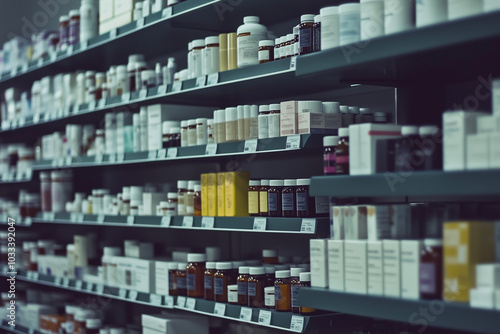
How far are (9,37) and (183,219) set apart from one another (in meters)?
4.15

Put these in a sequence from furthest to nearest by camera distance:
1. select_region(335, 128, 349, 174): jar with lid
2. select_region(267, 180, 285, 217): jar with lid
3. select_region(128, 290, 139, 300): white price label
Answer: select_region(128, 290, 139, 300): white price label < select_region(267, 180, 285, 217): jar with lid < select_region(335, 128, 349, 174): jar with lid

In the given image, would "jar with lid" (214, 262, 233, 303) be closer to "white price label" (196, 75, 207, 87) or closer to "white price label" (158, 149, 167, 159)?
"white price label" (158, 149, 167, 159)

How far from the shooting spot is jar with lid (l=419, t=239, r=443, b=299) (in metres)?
2.27

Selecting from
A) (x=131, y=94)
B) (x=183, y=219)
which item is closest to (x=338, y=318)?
(x=183, y=219)

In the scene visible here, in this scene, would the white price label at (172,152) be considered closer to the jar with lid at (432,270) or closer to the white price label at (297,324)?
the white price label at (297,324)

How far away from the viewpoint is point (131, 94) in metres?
4.48

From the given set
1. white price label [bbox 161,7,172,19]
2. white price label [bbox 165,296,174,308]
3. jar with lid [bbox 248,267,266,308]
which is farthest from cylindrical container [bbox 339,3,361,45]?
white price label [bbox 165,296,174,308]

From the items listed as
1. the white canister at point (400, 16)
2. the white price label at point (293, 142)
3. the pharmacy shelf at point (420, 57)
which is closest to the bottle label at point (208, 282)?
the white price label at point (293, 142)

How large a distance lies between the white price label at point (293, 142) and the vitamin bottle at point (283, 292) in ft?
1.83

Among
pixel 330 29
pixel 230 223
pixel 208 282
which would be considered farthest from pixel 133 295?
pixel 330 29

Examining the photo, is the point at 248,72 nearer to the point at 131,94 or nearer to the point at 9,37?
the point at 131,94

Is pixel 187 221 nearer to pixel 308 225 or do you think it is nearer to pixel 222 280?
pixel 222 280

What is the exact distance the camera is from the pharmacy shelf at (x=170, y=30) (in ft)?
12.4

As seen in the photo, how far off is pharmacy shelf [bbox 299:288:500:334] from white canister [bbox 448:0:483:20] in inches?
34.6
